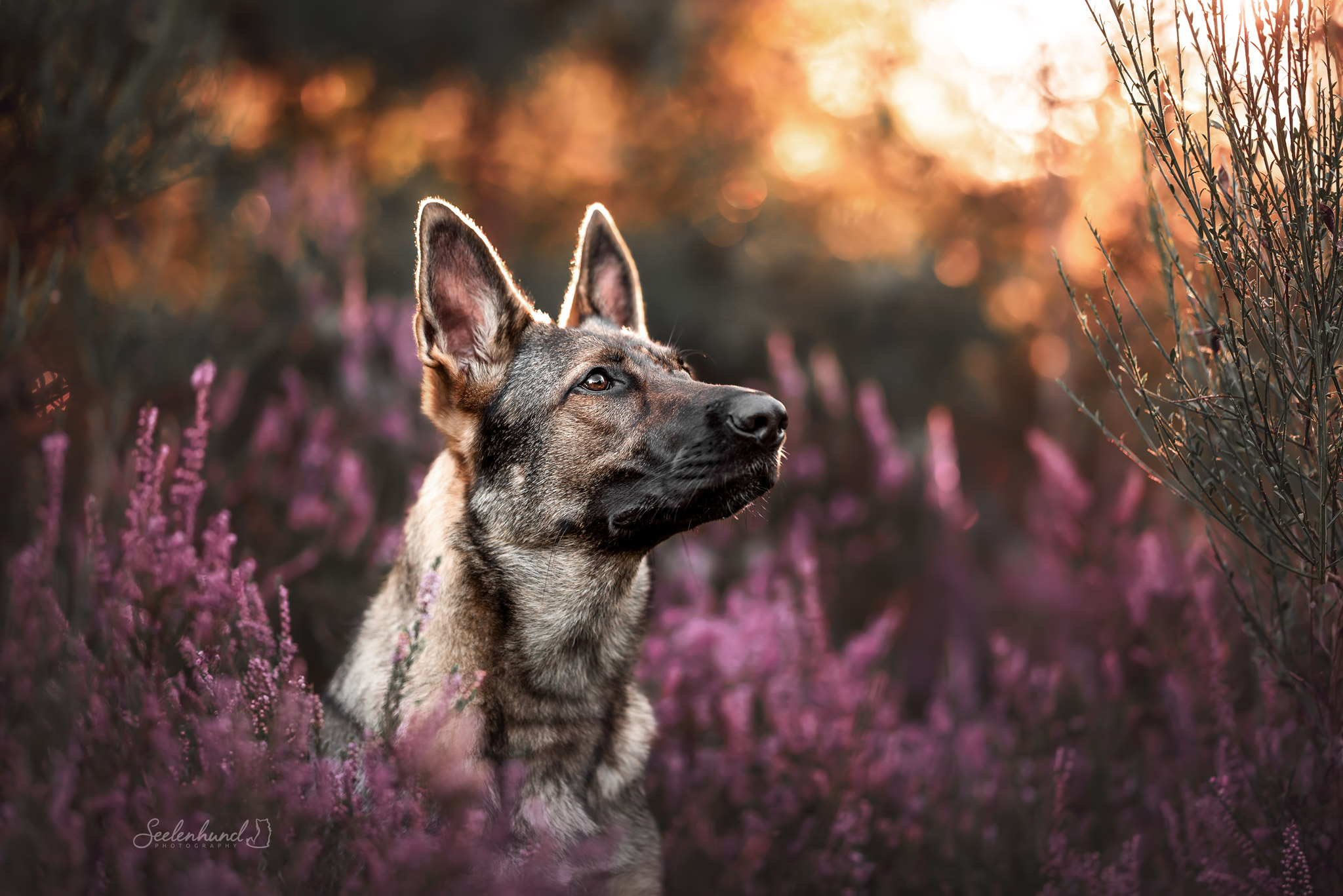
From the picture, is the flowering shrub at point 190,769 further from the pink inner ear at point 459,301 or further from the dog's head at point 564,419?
the pink inner ear at point 459,301

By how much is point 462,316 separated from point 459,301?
0.06 meters

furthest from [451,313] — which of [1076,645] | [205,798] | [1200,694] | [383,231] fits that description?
[383,231]

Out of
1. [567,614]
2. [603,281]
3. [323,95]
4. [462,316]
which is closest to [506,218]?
[323,95]

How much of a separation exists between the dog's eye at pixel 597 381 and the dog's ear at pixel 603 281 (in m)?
0.64

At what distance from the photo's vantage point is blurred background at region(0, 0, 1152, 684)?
5.14 metres

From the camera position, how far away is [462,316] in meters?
3.25

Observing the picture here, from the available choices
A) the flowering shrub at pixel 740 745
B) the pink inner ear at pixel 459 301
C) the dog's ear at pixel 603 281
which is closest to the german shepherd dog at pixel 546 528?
the pink inner ear at pixel 459 301

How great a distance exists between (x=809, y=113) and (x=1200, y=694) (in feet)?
46.2

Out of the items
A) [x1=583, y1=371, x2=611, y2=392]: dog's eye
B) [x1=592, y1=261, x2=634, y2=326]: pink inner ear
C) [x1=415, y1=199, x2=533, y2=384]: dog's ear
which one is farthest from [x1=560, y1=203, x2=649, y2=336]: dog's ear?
[x1=583, y1=371, x2=611, y2=392]: dog's eye

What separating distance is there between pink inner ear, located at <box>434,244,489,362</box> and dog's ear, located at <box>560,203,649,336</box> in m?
0.59

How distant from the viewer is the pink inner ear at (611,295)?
3.94 metres

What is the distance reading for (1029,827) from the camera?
3621 millimetres

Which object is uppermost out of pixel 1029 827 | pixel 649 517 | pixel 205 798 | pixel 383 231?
pixel 383 231

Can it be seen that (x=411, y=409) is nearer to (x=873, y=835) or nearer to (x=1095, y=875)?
(x=873, y=835)
